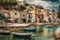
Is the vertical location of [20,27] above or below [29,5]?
below

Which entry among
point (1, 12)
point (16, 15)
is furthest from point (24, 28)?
point (1, 12)

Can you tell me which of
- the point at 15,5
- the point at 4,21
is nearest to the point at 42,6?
the point at 15,5

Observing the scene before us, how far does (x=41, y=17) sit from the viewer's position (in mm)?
1573

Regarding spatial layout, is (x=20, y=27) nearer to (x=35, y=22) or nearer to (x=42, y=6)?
(x=35, y=22)

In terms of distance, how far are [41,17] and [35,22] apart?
8 centimetres

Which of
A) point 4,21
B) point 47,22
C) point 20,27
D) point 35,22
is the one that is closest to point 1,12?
point 4,21

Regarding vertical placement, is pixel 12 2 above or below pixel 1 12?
above

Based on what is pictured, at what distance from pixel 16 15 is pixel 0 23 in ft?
0.61

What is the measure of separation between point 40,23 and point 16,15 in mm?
263

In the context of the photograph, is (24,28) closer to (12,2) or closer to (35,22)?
(35,22)

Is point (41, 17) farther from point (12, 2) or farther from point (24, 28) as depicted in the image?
point (12, 2)

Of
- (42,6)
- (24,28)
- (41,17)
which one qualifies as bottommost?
(24,28)

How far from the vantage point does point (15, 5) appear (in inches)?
61.4

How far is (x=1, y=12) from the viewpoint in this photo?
5.07 feet
